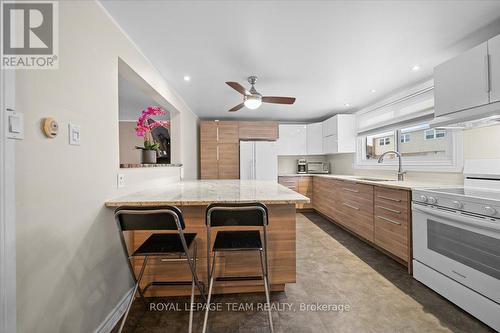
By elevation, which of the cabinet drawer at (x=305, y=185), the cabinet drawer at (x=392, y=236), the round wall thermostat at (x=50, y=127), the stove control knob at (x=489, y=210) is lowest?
the cabinet drawer at (x=392, y=236)

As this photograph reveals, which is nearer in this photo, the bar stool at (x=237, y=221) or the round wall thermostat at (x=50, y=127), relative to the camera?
the round wall thermostat at (x=50, y=127)

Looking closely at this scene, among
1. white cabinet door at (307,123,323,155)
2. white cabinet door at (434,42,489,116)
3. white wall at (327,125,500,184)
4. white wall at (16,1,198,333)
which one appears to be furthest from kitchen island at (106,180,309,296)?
white cabinet door at (307,123,323,155)

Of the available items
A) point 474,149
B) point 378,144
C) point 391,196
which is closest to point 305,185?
point 378,144

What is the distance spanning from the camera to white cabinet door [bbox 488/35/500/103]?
1.51m

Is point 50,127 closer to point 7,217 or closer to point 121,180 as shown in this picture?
point 7,217

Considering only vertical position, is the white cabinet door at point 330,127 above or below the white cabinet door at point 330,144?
above

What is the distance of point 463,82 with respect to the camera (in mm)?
1733

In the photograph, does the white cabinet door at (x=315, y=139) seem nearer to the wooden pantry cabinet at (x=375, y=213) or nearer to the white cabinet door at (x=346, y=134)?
the white cabinet door at (x=346, y=134)

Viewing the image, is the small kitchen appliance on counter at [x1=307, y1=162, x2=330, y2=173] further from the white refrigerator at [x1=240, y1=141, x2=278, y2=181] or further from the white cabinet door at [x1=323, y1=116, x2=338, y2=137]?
the white refrigerator at [x1=240, y1=141, x2=278, y2=181]


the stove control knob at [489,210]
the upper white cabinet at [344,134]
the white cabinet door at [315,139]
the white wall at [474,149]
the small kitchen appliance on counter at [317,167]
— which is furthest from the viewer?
the small kitchen appliance on counter at [317,167]

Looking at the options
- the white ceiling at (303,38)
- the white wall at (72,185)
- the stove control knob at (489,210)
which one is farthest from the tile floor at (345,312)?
the white ceiling at (303,38)

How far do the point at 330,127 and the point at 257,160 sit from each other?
1735 millimetres

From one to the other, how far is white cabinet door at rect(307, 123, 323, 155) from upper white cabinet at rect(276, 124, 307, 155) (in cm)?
10

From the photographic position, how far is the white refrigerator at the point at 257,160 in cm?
450
